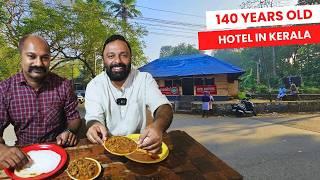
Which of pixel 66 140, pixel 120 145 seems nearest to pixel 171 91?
pixel 66 140

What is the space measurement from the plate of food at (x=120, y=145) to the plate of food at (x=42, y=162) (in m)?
0.25

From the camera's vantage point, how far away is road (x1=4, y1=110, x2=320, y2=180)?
6.29m

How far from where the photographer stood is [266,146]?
8750mm

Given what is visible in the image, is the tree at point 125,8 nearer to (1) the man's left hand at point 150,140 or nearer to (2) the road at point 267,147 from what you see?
(2) the road at point 267,147

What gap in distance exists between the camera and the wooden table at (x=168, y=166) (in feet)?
5.74

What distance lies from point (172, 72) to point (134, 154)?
24389 mm

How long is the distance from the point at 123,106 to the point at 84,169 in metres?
0.81

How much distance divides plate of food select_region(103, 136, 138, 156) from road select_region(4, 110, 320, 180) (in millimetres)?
4360

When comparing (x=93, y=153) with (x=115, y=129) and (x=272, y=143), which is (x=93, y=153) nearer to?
(x=115, y=129)

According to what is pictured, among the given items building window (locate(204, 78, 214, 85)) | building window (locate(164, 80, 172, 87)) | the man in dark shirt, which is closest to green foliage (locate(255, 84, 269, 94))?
building window (locate(204, 78, 214, 85))

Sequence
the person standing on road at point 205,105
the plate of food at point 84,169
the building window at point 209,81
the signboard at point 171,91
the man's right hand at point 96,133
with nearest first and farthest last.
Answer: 1. the plate of food at point 84,169
2. the man's right hand at point 96,133
3. the person standing on road at point 205,105
4. the building window at point 209,81
5. the signboard at point 171,91

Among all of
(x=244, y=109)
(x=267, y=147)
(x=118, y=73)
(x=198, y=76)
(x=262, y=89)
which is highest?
(x=198, y=76)

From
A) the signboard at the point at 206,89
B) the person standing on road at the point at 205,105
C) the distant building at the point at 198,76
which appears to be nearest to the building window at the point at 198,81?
the distant building at the point at 198,76

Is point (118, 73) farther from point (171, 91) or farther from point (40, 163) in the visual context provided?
point (171, 91)
